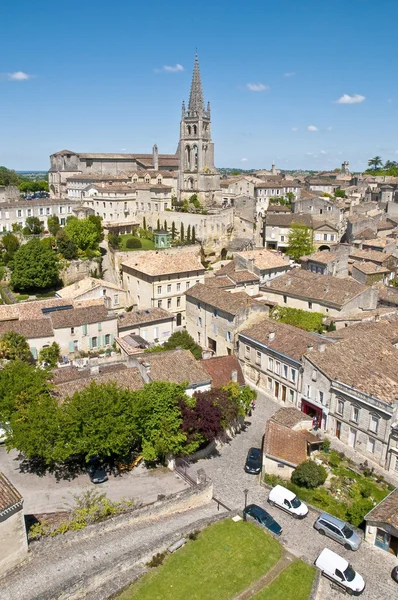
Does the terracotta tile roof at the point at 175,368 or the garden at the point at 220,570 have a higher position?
the terracotta tile roof at the point at 175,368

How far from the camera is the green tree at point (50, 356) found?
38688mm

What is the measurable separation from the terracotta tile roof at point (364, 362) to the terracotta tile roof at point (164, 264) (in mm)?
21323

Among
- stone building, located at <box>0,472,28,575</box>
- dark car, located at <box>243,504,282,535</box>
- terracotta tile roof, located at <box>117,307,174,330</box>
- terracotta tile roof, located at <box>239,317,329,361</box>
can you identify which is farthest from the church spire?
stone building, located at <box>0,472,28,575</box>

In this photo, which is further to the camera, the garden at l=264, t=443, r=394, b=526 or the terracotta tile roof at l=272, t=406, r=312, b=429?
the terracotta tile roof at l=272, t=406, r=312, b=429

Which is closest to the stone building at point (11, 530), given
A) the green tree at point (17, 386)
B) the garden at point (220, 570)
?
the garden at point (220, 570)

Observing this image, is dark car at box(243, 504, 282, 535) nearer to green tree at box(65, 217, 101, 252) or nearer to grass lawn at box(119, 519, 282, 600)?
grass lawn at box(119, 519, 282, 600)

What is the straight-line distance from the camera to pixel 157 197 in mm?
77375

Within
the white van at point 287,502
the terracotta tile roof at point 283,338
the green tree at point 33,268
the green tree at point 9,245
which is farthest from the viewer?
the green tree at point 9,245

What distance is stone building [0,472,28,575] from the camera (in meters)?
18.5

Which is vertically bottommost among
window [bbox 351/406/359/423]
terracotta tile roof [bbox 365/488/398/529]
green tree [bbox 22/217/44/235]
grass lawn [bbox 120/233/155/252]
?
terracotta tile roof [bbox 365/488/398/529]

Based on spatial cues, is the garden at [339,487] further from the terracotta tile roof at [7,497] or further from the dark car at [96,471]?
the terracotta tile roof at [7,497]

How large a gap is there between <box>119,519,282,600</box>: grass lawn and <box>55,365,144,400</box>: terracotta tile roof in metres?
11.3

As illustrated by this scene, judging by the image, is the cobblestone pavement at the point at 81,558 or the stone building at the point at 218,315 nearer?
the cobblestone pavement at the point at 81,558

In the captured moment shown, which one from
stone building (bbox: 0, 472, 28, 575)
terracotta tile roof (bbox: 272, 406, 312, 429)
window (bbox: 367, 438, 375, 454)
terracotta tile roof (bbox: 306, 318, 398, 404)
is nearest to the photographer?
stone building (bbox: 0, 472, 28, 575)
